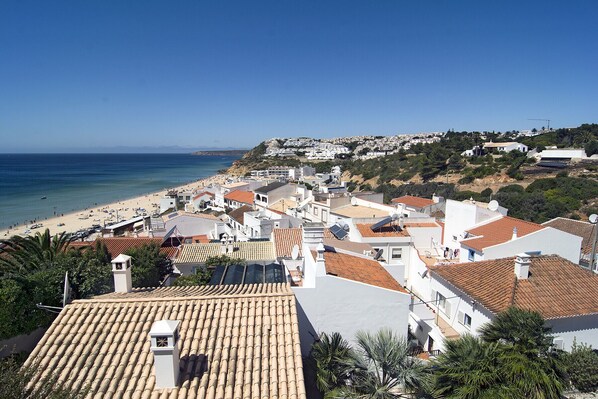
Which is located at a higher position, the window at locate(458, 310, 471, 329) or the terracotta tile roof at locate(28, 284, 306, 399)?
the terracotta tile roof at locate(28, 284, 306, 399)

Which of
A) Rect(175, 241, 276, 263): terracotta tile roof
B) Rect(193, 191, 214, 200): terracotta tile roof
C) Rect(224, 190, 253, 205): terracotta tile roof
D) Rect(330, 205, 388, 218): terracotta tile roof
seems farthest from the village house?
Rect(193, 191, 214, 200): terracotta tile roof

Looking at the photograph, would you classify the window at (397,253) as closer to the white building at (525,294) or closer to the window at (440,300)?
the window at (440,300)

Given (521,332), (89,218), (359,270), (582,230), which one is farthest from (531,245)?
(89,218)

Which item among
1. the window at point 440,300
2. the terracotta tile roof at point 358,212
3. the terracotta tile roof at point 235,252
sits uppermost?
the terracotta tile roof at point 358,212

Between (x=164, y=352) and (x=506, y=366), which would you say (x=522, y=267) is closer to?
(x=506, y=366)

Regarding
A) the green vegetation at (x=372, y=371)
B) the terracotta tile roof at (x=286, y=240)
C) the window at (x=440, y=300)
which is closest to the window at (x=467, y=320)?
the window at (x=440, y=300)

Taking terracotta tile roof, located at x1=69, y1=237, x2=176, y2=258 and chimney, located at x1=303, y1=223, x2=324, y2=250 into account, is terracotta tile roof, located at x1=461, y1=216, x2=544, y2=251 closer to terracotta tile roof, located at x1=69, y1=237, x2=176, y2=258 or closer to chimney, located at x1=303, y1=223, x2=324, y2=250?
chimney, located at x1=303, y1=223, x2=324, y2=250
